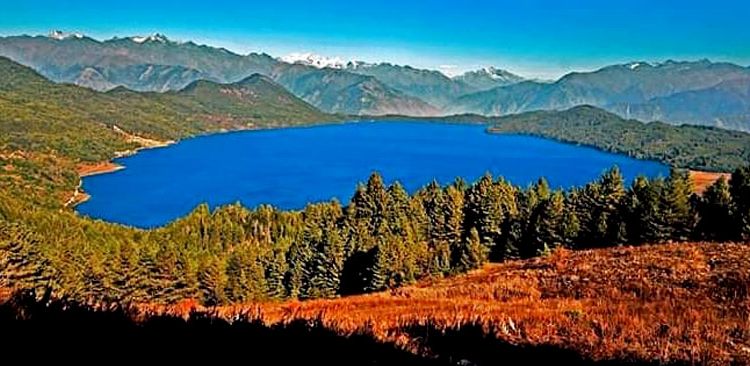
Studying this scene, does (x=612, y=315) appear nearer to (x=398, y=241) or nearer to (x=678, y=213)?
(x=398, y=241)

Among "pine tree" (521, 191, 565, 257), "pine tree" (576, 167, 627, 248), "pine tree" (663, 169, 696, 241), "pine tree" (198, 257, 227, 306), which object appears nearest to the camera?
"pine tree" (663, 169, 696, 241)

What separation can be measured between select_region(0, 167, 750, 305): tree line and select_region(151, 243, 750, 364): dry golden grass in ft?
98.2

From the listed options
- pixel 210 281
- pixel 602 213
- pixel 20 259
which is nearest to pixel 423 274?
pixel 602 213

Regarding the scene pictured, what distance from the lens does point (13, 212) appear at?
327 ft

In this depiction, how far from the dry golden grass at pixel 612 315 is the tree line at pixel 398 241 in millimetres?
29926

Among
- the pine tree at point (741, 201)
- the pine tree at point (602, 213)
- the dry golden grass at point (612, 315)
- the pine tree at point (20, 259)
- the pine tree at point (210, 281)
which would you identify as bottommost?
the pine tree at point (210, 281)

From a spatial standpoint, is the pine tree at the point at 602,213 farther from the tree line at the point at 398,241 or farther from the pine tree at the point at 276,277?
the pine tree at the point at 276,277

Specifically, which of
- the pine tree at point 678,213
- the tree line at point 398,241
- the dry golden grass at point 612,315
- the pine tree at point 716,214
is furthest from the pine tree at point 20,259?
the pine tree at point 716,214

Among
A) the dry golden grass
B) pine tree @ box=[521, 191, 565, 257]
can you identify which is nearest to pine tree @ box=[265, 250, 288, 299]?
pine tree @ box=[521, 191, 565, 257]

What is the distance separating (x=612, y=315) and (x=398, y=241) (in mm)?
47671

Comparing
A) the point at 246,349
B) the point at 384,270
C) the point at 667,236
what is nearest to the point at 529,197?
the point at 667,236

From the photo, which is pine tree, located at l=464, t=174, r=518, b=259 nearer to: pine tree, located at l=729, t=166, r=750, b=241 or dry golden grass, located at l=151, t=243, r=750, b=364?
pine tree, located at l=729, t=166, r=750, b=241

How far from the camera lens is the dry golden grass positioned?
808cm

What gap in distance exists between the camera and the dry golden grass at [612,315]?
26.5 ft
